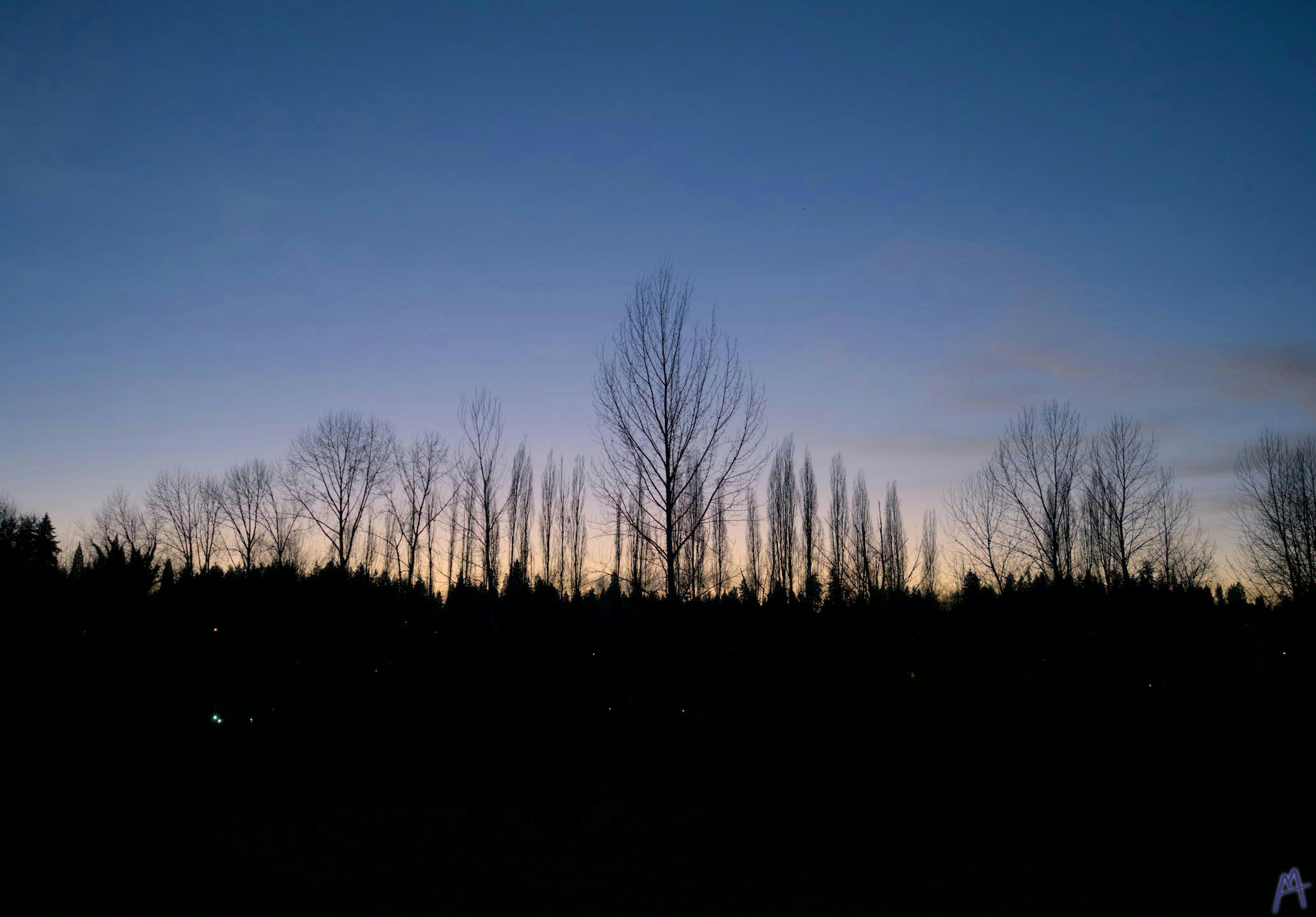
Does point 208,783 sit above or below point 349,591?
below

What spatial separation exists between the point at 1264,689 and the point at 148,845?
42.7 ft

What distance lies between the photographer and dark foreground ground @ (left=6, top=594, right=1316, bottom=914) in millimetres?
5559

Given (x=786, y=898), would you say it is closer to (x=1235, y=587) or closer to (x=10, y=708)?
(x=10, y=708)

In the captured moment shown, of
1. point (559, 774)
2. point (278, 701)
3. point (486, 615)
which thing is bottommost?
point (559, 774)

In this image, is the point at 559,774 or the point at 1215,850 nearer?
the point at 1215,850

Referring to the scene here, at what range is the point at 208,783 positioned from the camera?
353 inches

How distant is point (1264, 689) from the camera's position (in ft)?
30.8

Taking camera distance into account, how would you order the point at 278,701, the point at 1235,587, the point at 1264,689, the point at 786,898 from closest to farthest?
the point at 786,898
the point at 1264,689
the point at 278,701
the point at 1235,587

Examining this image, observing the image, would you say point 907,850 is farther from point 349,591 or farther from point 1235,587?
point 1235,587

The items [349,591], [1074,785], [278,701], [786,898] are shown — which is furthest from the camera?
[349,591]

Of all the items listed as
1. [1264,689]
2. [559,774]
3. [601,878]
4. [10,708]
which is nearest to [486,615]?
[559,774]

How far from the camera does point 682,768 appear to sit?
10.9 metres

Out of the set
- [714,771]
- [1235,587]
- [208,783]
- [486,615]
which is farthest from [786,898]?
[1235,587]

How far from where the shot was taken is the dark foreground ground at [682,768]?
Result: 5.56 metres
